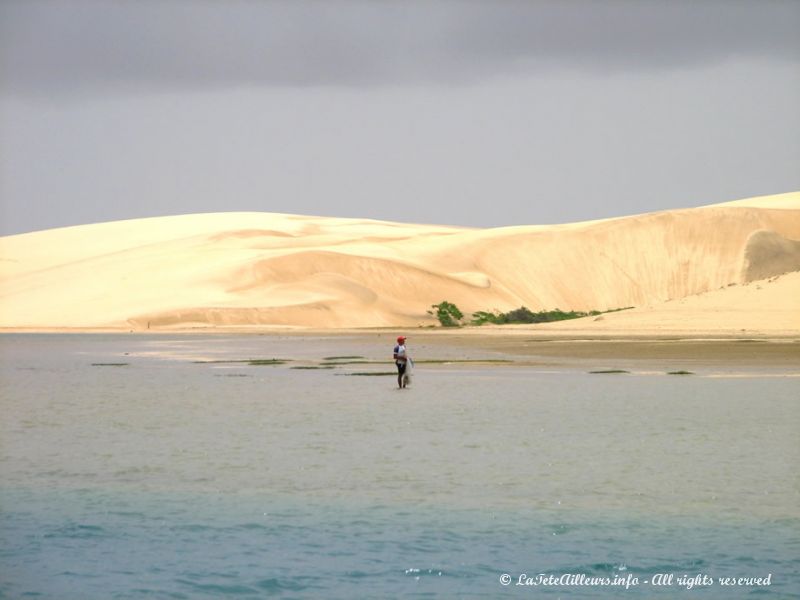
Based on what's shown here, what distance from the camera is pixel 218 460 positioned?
20.5 metres

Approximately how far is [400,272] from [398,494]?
126 meters

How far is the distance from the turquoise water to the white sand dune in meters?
89.0

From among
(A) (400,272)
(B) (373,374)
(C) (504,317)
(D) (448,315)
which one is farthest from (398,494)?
(A) (400,272)

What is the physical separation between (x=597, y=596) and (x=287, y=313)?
4215 inches

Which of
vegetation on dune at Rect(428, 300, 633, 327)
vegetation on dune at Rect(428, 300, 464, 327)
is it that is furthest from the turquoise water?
vegetation on dune at Rect(428, 300, 464, 327)

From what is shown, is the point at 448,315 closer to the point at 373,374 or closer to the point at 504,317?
the point at 504,317

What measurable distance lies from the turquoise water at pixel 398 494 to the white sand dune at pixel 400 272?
88950 mm

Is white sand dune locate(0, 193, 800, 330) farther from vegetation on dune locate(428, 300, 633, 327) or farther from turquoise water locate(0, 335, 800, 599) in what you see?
turquoise water locate(0, 335, 800, 599)

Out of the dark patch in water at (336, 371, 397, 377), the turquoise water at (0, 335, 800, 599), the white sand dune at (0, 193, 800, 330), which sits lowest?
the turquoise water at (0, 335, 800, 599)

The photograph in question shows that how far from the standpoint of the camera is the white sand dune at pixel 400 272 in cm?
12394

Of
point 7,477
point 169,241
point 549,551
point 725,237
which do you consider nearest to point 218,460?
point 7,477

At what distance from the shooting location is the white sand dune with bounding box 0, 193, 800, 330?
124 m

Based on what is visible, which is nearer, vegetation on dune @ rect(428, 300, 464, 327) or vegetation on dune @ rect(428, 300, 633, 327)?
vegetation on dune @ rect(428, 300, 633, 327)

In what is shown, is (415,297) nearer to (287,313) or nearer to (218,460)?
(287,313)
